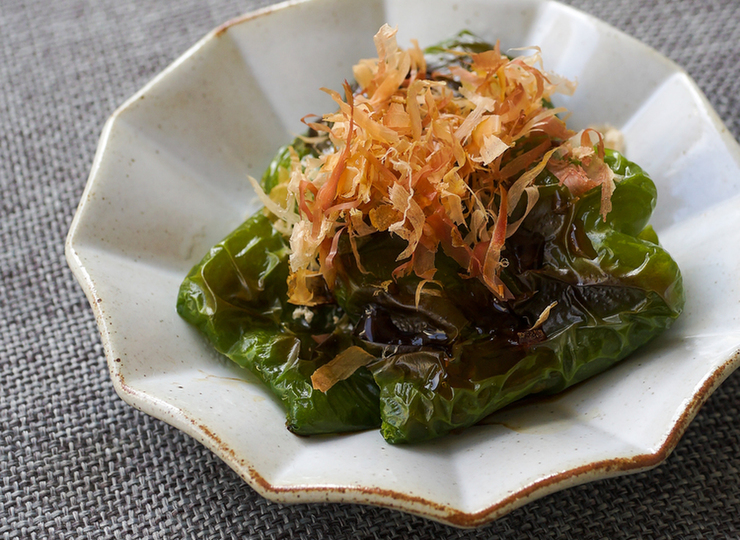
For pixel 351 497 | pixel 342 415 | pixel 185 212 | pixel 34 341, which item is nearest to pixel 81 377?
pixel 34 341

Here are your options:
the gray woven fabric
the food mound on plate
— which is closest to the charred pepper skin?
the food mound on plate

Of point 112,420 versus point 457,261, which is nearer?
point 457,261

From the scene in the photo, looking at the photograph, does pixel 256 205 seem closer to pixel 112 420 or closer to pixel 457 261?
pixel 112 420

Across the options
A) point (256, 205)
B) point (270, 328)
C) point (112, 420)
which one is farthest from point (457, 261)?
point (112, 420)

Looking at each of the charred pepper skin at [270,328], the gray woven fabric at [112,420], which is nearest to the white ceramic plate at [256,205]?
the charred pepper skin at [270,328]

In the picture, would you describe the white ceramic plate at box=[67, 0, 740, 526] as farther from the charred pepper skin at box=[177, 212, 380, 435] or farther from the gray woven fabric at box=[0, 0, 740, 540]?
the gray woven fabric at box=[0, 0, 740, 540]

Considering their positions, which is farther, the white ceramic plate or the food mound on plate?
the food mound on plate
